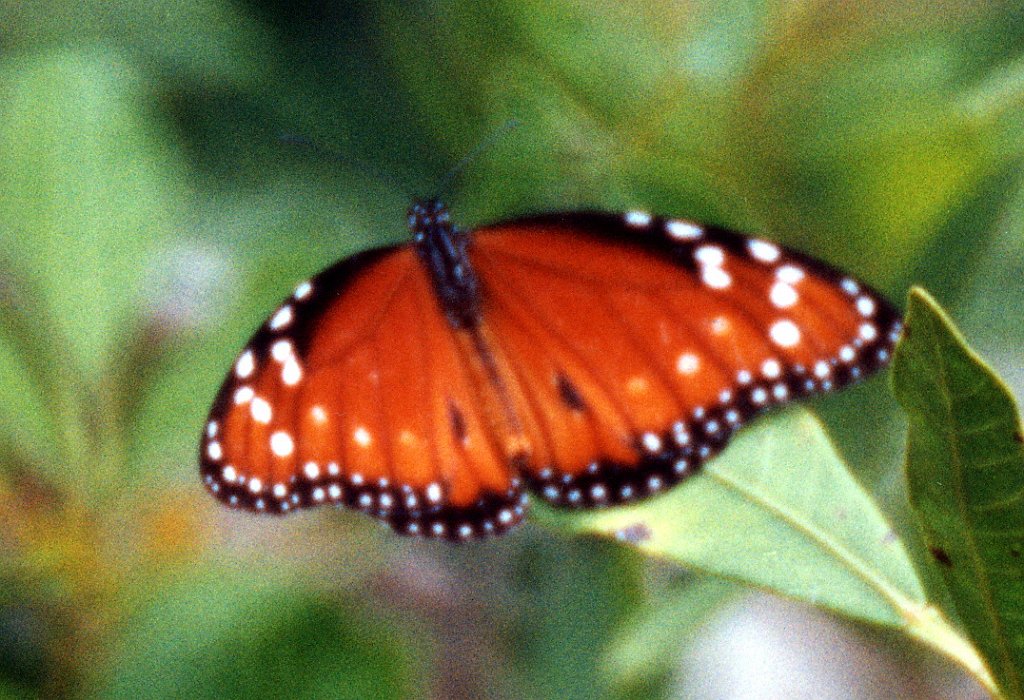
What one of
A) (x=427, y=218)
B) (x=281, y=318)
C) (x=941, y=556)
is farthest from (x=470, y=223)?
(x=941, y=556)

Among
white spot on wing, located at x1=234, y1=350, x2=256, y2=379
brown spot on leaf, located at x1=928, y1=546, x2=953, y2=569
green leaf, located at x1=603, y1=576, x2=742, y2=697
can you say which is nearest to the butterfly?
white spot on wing, located at x1=234, y1=350, x2=256, y2=379

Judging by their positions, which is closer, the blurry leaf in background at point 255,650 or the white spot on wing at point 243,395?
the blurry leaf in background at point 255,650

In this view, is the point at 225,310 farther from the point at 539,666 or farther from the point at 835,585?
the point at 835,585

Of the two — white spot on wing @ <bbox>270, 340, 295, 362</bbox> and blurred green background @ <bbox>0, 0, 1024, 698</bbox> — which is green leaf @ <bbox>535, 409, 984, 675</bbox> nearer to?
blurred green background @ <bbox>0, 0, 1024, 698</bbox>

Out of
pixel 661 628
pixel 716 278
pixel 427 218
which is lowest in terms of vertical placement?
pixel 661 628

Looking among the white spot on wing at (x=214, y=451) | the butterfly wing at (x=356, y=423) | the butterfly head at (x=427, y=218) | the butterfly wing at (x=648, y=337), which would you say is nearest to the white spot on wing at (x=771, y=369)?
the butterfly wing at (x=648, y=337)

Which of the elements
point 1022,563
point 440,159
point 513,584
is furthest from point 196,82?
point 1022,563

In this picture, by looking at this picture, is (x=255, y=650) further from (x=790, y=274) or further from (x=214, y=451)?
(x=790, y=274)

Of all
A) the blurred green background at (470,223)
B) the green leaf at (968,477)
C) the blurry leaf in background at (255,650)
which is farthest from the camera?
the blurred green background at (470,223)

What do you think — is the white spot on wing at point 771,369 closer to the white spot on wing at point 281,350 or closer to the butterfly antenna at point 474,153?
the butterfly antenna at point 474,153
